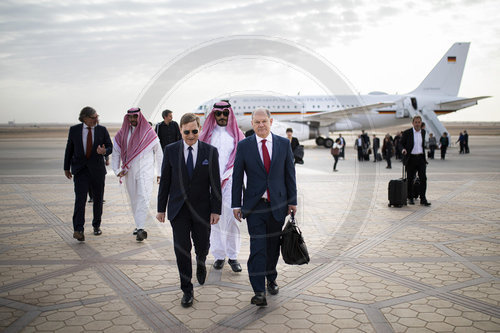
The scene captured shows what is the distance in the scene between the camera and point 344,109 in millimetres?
28984

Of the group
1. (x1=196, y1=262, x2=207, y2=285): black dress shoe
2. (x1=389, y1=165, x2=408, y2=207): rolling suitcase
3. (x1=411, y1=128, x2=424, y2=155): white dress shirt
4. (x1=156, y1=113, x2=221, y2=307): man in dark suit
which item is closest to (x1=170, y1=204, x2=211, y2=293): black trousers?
(x1=156, y1=113, x2=221, y2=307): man in dark suit

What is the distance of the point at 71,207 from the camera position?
838 centimetres

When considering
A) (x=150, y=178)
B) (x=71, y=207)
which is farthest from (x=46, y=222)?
(x=150, y=178)

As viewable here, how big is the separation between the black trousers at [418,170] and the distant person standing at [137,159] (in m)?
5.71

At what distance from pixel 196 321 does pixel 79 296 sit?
1.40 m

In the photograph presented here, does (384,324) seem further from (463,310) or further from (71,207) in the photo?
(71,207)

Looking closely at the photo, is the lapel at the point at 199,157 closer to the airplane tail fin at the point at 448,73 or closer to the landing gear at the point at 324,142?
the landing gear at the point at 324,142

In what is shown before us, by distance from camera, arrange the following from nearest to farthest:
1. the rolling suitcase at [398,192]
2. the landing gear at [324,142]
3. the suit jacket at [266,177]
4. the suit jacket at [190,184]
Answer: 1. the suit jacket at [266,177]
2. the suit jacket at [190,184]
3. the rolling suitcase at [398,192]
4. the landing gear at [324,142]

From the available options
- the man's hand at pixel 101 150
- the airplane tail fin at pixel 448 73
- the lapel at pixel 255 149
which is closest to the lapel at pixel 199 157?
the lapel at pixel 255 149

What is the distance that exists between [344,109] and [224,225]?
25821 mm

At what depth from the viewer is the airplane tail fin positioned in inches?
1357

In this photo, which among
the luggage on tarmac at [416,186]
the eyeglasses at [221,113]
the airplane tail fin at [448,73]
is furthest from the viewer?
the airplane tail fin at [448,73]

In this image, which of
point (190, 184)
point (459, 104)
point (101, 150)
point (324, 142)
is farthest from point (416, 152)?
point (459, 104)

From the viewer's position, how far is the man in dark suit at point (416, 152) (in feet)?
27.3
